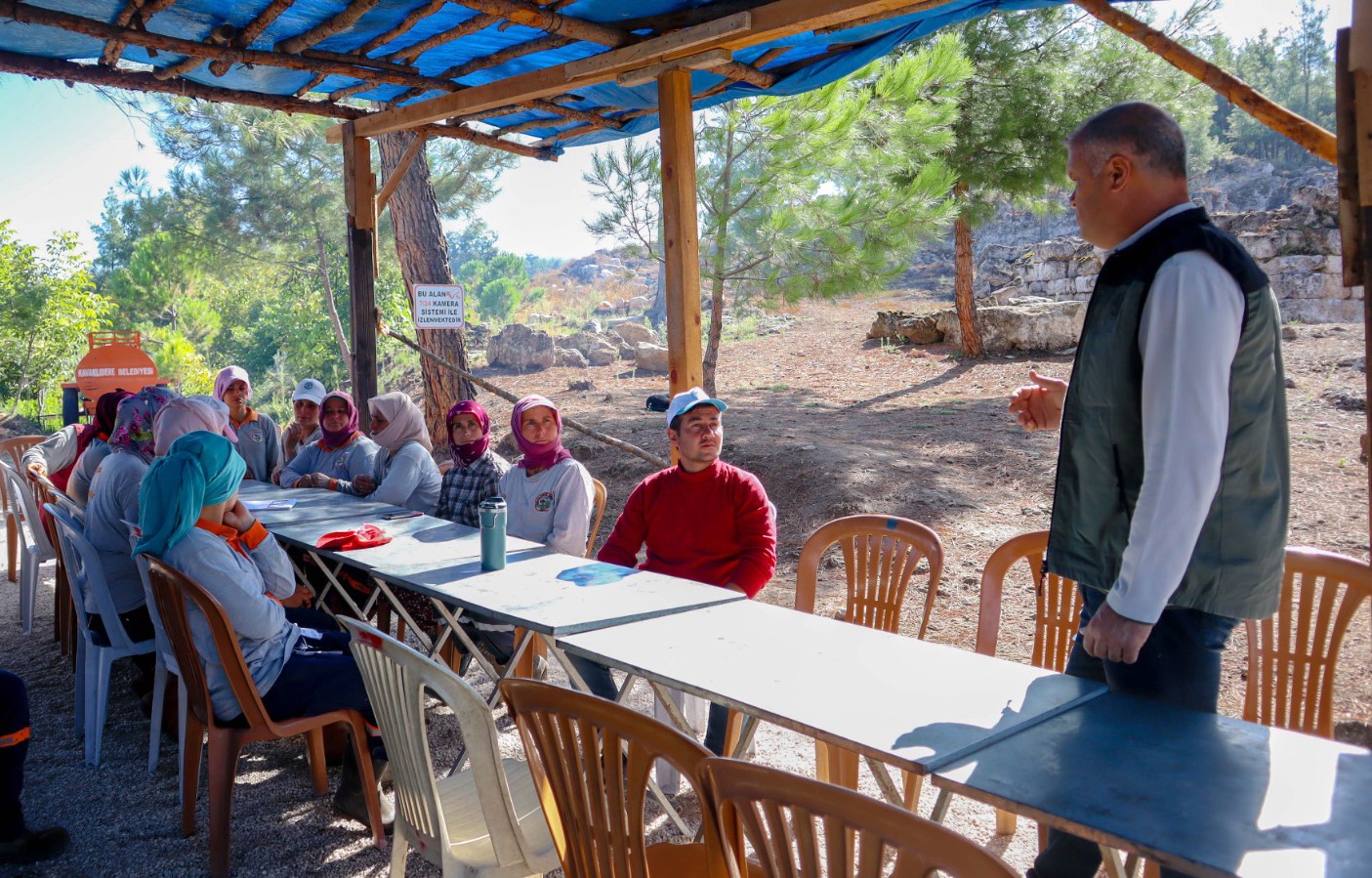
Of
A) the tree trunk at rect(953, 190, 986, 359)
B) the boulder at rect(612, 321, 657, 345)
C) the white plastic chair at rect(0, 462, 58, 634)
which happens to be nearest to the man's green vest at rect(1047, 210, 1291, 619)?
the white plastic chair at rect(0, 462, 58, 634)

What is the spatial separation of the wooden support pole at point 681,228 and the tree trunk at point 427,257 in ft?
16.0

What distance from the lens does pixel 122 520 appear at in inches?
136

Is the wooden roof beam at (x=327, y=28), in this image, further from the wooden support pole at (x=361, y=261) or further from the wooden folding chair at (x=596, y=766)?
the wooden folding chair at (x=596, y=766)

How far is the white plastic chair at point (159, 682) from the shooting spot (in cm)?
284

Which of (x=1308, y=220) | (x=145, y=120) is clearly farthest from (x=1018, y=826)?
(x=1308, y=220)

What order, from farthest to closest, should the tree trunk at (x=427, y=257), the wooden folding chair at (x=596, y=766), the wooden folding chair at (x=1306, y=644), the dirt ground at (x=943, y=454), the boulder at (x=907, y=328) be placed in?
the boulder at (x=907, y=328), the tree trunk at (x=427, y=257), the dirt ground at (x=943, y=454), the wooden folding chair at (x=1306, y=644), the wooden folding chair at (x=596, y=766)

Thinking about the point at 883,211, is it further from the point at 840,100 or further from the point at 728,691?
the point at 728,691

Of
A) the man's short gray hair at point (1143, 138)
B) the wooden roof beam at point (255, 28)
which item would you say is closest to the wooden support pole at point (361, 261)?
the wooden roof beam at point (255, 28)

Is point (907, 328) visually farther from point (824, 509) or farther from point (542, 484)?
point (542, 484)

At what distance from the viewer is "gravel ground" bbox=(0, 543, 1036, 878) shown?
8.60 feet

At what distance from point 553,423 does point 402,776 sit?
73.2 inches

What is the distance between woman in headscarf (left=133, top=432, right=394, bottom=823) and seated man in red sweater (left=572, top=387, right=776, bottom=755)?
31.2 inches

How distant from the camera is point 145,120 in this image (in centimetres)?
811

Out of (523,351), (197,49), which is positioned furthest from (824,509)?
(523,351)
